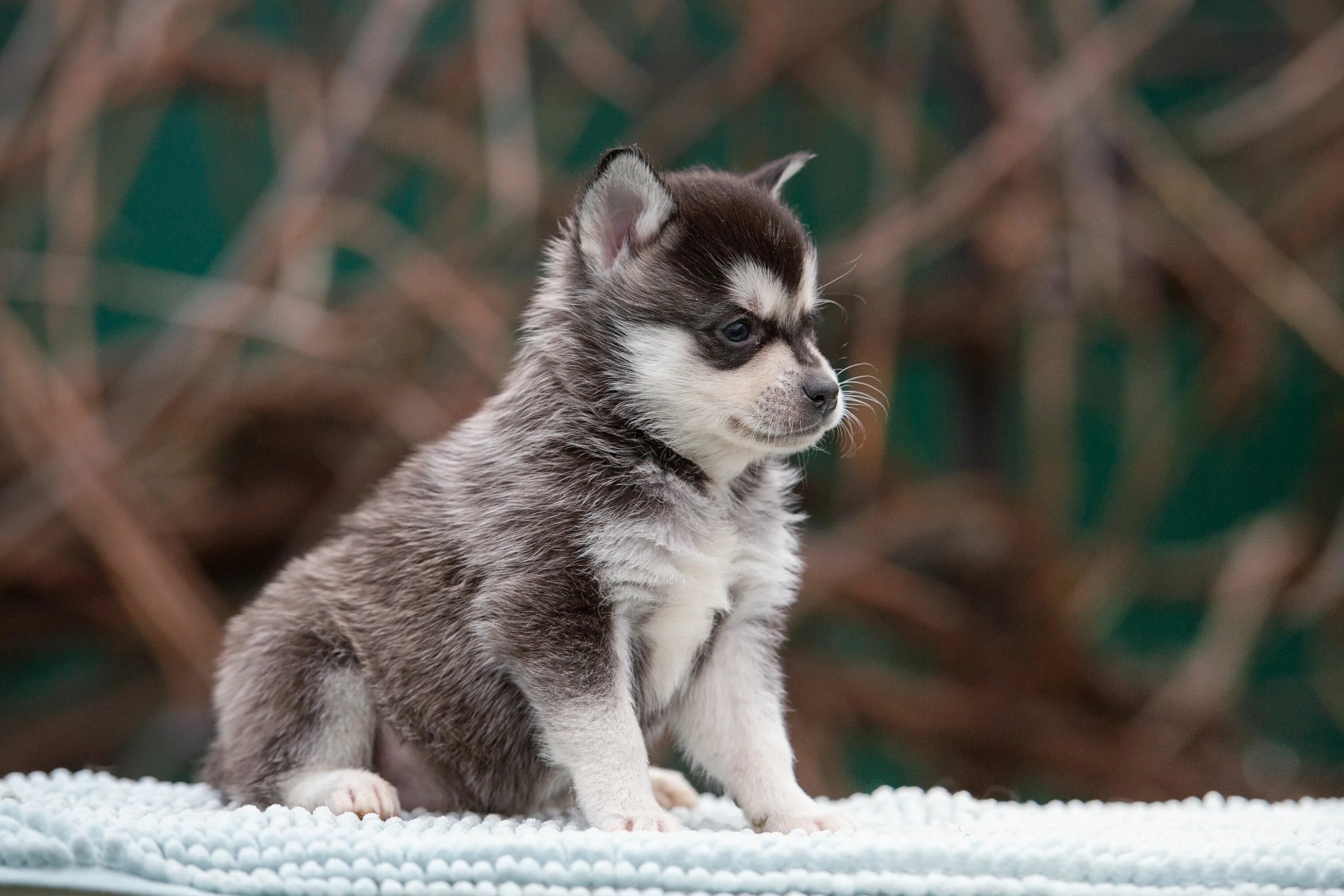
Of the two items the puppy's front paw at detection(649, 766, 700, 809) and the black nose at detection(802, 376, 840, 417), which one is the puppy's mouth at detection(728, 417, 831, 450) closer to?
the black nose at detection(802, 376, 840, 417)

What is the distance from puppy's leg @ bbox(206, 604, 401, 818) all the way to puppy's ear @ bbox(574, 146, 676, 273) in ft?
2.34

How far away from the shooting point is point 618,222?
199 cm

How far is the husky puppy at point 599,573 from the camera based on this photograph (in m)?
1.83

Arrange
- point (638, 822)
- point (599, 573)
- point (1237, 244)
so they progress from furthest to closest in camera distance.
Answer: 1. point (1237, 244)
2. point (599, 573)
3. point (638, 822)

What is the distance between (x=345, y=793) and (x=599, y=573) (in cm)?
46

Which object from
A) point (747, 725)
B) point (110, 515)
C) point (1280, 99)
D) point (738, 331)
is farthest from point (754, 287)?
point (1280, 99)

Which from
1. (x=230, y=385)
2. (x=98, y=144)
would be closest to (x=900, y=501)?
(x=230, y=385)

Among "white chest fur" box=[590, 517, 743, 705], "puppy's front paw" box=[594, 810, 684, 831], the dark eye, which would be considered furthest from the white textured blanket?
the dark eye

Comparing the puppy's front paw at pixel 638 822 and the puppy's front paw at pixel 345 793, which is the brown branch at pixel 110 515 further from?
the puppy's front paw at pixel 638 822

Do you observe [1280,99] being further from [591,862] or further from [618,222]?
[591,862]

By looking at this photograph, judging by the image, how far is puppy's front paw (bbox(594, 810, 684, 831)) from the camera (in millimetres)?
1693

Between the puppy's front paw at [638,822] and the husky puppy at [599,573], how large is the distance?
0.06m

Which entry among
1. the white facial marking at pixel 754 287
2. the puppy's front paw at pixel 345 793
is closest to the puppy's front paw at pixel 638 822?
the puppy's front paw at pixel 345 793

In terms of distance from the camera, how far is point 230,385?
377cm
